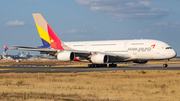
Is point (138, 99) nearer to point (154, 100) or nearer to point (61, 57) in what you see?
point (154, 100)

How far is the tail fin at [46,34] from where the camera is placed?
5531 cm

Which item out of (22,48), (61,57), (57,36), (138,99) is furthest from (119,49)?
(138,99)

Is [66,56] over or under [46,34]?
under

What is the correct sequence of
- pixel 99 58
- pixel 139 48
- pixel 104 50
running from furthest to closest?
pixel 104 50, pixel 139 48, pixel 99 58

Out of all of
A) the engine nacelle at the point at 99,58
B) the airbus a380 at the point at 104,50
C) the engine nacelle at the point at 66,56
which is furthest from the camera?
the engine nacelle at the point at 66,56

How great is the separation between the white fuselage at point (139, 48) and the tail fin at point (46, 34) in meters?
8.19

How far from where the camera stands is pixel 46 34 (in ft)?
182

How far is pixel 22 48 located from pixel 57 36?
881 centimetres

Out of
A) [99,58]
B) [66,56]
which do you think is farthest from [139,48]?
[66,56]

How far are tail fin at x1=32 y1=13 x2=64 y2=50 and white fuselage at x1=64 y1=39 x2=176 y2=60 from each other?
8191mm

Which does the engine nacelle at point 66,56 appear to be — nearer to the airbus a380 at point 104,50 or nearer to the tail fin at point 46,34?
the airbus a380 at point 104,50

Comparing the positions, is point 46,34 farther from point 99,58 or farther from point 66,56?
point 99,58

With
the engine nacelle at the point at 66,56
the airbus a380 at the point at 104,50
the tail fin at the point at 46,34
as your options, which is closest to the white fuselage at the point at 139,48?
the airbus a380 at the point at 104,50

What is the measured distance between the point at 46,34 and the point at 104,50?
42.6ft
